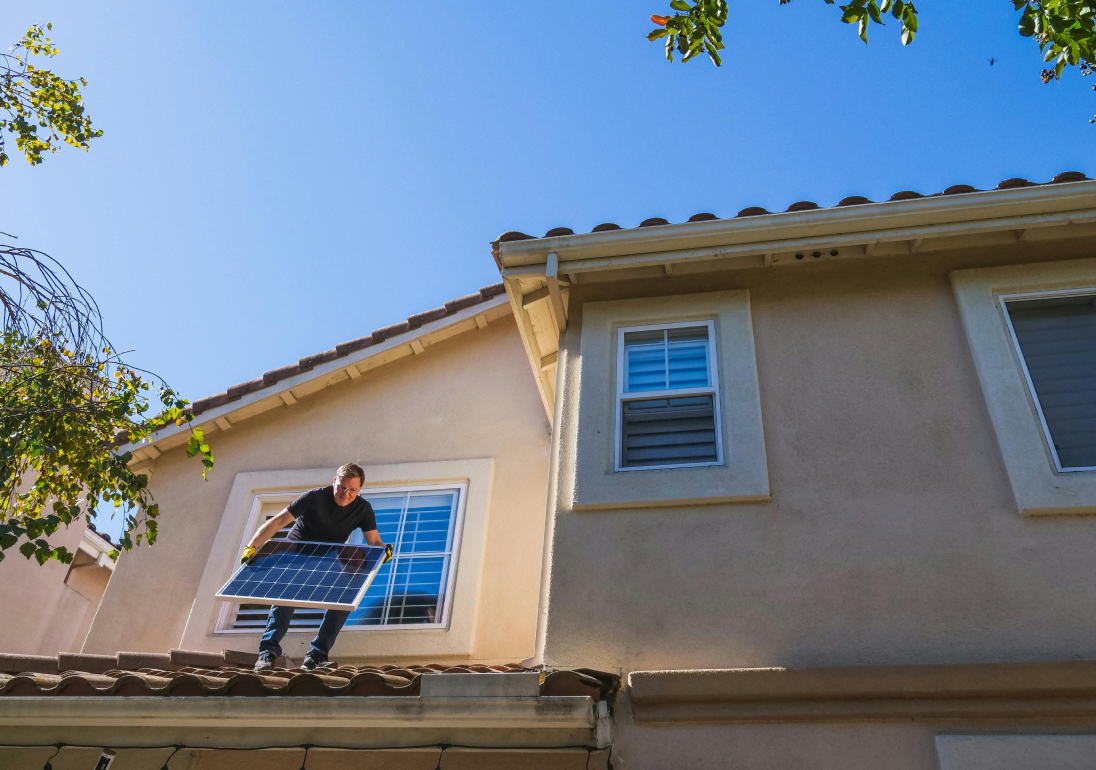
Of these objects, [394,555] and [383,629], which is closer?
[383,629]

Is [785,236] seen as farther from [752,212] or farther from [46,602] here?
[46,602]

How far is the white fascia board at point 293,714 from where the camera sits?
15.0 ft

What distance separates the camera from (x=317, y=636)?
22.3ft

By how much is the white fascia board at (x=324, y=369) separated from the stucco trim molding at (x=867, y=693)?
5.15 meters

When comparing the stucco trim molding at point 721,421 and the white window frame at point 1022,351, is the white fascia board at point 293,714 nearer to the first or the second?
the stucco trim molding at point 721,421

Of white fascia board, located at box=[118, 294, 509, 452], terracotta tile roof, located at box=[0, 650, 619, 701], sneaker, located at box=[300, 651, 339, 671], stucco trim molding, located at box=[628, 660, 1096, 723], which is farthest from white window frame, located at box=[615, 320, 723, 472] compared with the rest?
white fascia board, located at box=[118, 294, 509, 452]

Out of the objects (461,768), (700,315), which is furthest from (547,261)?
(461,768)

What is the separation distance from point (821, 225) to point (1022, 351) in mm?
1614

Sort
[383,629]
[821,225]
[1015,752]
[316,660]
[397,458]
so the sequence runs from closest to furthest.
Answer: [1015,752] → [316,660] → [821,225] → [383,629] → [397,458]

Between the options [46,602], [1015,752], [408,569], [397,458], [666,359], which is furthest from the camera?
[46,602]

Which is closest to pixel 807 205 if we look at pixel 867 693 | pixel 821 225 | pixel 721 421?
pixel 821 225

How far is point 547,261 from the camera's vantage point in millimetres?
7082

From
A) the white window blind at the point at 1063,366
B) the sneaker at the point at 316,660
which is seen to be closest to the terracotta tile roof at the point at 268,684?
the sneaker at the point at 316,660

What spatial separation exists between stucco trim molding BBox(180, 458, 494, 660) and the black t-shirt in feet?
3.00
